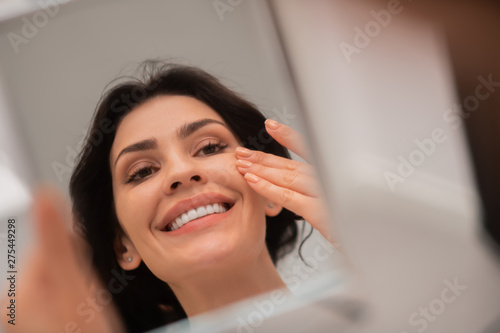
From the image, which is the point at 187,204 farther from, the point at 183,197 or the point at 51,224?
the point at 51,224

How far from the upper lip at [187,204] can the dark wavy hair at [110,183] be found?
0.20 ft

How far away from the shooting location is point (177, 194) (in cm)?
49

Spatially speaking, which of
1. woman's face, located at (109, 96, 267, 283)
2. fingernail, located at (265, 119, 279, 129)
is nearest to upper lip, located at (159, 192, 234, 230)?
woman's face, located at (109, 96, 267, 283)

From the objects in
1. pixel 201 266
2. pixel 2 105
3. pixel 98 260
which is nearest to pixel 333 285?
pixel 201 266

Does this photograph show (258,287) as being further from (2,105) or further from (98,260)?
(2,105)

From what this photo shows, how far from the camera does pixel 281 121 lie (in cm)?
53

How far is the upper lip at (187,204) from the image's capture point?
0.49m

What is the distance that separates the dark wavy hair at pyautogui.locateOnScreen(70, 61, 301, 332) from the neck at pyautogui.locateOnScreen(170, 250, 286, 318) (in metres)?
0.01

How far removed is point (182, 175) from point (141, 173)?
0.05 meters

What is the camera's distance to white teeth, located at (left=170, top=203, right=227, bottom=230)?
493mm

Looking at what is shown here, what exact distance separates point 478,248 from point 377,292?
0.53ft

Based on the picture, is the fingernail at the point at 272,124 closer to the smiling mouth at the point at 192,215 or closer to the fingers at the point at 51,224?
the smiling mouth at the point at 192,215

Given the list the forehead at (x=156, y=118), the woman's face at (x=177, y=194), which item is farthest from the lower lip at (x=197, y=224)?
the forehead at (x=156, y=118)

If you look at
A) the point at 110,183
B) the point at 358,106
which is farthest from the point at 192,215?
the point at 358,106
